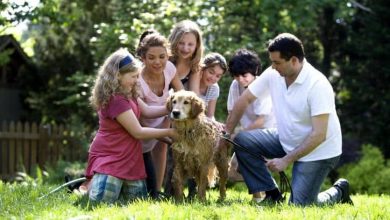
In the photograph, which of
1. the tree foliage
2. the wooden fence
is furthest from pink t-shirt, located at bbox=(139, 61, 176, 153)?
the wooden fence

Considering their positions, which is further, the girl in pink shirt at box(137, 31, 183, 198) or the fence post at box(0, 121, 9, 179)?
the fence post at box(0, 121, 9, 179)

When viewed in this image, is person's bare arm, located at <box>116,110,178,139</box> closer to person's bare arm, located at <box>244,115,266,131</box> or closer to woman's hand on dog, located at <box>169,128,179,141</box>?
woman's hand on dog, located at <box>169,128,179,141</box>

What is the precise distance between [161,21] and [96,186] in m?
7.01

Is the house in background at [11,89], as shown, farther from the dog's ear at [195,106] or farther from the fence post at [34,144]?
the dog's ear at [195,106]

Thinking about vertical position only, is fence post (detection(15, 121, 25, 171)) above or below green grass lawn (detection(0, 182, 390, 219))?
below

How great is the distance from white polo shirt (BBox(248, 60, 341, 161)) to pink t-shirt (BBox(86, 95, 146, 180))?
1458 millimetres

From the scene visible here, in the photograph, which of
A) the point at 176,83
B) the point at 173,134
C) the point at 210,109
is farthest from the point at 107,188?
the point at 210,109

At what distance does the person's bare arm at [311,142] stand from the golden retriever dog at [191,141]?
67cm

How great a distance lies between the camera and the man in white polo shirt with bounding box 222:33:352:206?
582 cm

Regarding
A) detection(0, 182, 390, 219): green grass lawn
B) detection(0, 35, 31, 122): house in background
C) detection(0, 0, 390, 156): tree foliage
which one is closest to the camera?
detection(0, 182, 390, 219): green grass lawn

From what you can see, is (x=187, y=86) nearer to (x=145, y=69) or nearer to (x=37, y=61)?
(x=145, y=69)

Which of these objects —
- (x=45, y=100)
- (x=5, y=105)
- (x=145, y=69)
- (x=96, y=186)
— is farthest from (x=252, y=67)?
(x=5, y=105)

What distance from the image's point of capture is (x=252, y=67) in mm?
6922

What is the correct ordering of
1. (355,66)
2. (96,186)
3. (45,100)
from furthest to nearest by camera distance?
(45,100)
(355,66)
(96,186)
